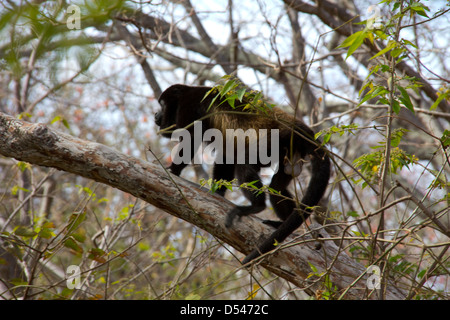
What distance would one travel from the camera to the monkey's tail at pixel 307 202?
3.32 m

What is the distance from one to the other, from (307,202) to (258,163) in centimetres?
87

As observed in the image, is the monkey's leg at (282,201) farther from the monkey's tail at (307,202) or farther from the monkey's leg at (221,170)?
the monkey's leg at (221,170)

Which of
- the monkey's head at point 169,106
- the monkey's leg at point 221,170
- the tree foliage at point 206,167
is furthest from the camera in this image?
the monkey's head at point 169,106

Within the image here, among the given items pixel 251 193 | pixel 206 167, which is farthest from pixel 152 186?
pixel 206 167

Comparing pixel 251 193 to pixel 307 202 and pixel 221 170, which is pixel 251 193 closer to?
pixel 307 202

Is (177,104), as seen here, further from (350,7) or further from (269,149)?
(350,7)

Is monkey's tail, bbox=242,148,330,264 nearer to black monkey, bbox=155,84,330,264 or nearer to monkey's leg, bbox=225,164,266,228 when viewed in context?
black monkey, bbox=155,84,330,264

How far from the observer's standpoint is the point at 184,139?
461 centimetres

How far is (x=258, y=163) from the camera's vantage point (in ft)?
13.5

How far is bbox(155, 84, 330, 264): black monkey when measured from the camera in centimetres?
331

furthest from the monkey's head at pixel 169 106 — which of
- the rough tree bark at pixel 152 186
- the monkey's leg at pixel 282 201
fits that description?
the rough tree bark at pixel 152 186

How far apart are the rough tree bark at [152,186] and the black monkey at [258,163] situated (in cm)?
13
